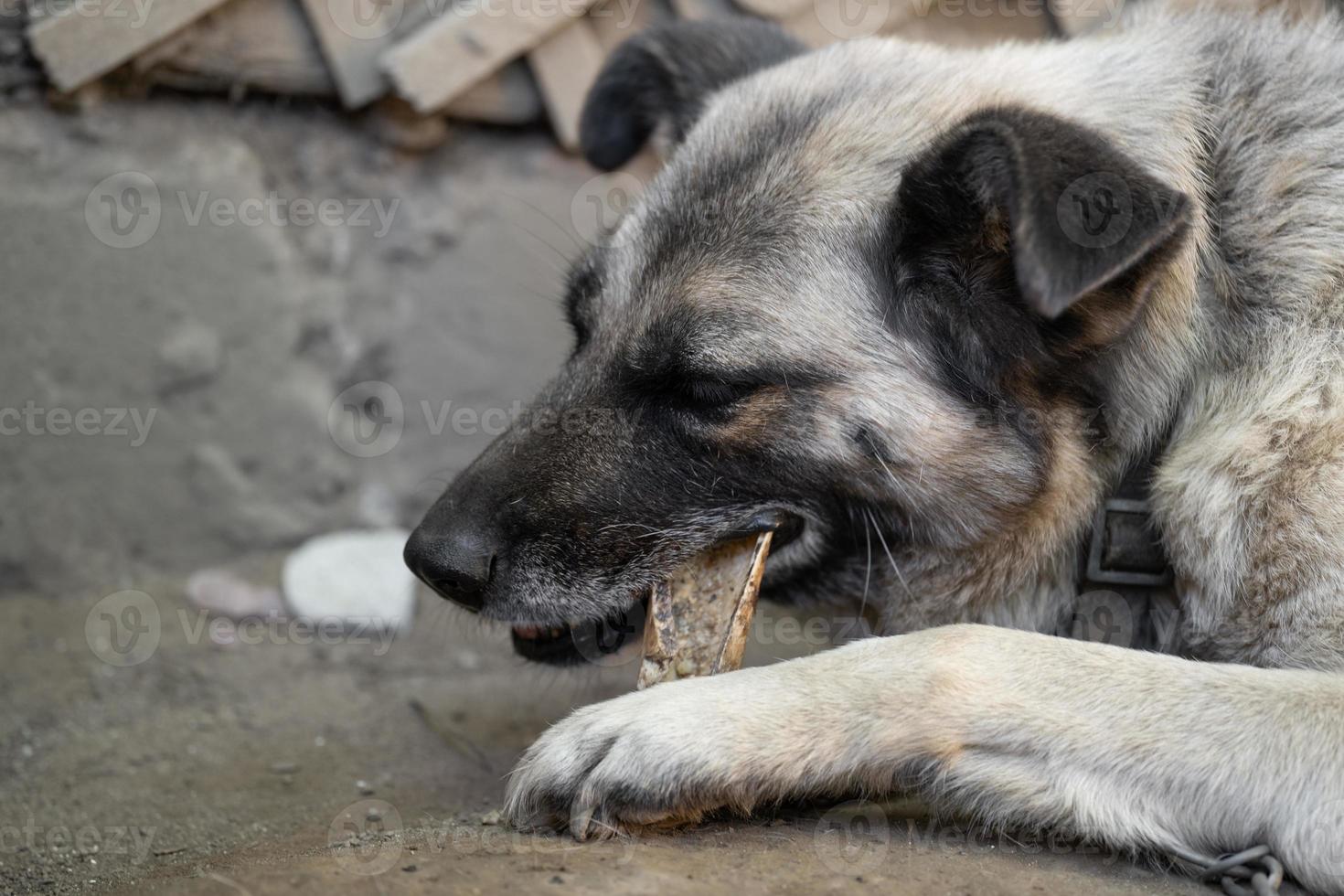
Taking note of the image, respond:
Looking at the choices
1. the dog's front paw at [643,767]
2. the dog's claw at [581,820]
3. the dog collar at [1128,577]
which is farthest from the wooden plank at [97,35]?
the dog collar at [1128,577]

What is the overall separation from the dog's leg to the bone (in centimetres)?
28

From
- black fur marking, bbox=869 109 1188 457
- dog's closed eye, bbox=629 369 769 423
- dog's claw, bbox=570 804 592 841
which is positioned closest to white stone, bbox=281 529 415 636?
dog's closed eye, bbox=629 369 769 423

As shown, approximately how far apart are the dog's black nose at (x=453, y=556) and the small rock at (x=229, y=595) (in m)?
1.77

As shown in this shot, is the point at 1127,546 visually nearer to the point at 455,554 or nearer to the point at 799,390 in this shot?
the point at 799,390

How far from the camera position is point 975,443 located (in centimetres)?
246

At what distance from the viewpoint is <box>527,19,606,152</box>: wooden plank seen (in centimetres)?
420

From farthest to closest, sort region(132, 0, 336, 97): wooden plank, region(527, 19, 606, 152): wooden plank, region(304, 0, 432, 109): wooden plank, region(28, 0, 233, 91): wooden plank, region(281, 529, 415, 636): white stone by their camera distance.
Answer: region(527, 19, 606, 152): wooden plank < region(281, 529, 415, 636): white stone < region(304, 0, 432, 109): wooden plank < region(132, 0, 336, 97): wooden plank < region(28, 0, 233, 91): wooden plank

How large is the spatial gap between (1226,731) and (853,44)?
5.95ft

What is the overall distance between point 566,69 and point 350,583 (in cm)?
196

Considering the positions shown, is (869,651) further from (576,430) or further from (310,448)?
(310,448)

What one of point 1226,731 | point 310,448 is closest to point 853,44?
point 1226,731

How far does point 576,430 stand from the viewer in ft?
8.47

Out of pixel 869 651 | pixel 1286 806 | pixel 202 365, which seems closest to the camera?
pixel 1286 806

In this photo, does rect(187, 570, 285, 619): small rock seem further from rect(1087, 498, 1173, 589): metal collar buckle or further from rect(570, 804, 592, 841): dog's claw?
rect(1087, 498, 1173, 589): metal collar buckle
